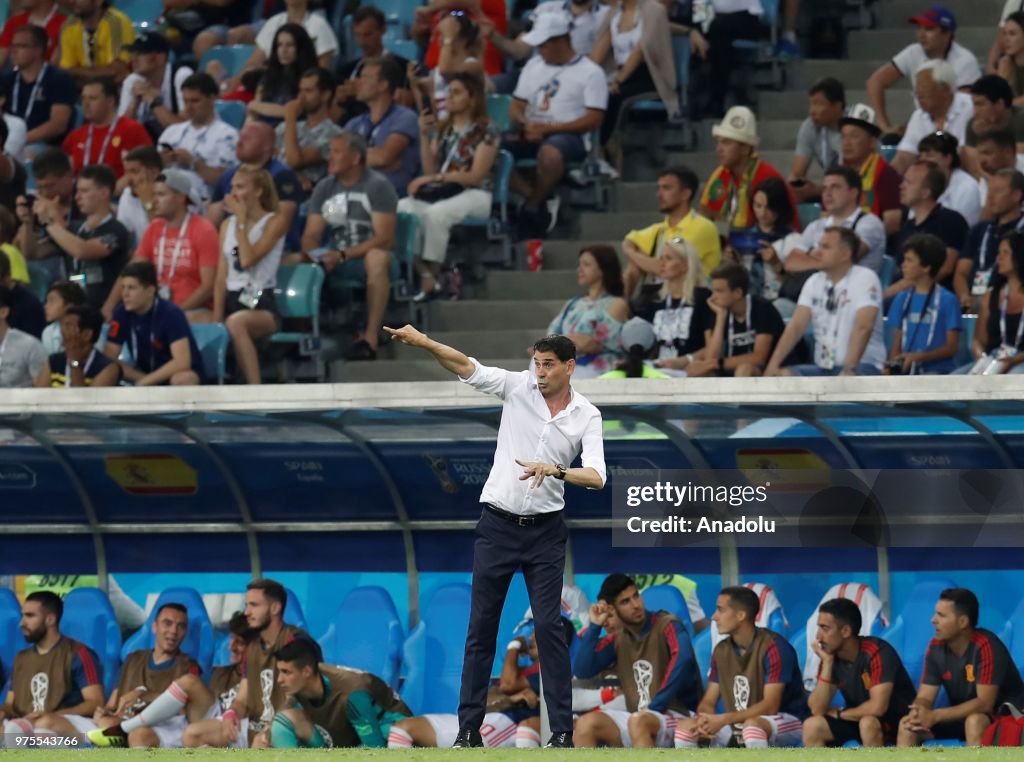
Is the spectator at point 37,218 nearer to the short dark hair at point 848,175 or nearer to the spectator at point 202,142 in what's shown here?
the spectator at point 202,142

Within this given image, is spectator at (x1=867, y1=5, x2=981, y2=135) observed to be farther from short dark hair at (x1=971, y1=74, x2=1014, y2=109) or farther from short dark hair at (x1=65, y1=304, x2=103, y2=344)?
short dark hair at (x1=65, y1=304, x2=103, y2=344)

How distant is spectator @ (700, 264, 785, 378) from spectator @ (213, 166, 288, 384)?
2836mm

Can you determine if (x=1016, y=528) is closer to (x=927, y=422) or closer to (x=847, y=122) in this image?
(x=927, y=422)

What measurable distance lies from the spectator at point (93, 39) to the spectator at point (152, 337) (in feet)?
14.4

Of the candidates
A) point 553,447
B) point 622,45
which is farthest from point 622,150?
point 553,447

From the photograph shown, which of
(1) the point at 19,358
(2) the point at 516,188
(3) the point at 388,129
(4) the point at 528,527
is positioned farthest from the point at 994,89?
(1) the point at 19,358

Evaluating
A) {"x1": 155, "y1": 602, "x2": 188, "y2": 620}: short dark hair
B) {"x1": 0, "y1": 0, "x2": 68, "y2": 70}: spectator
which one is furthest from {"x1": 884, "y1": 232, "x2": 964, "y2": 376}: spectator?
{"x1": 0, "y1": 0, "x2": 68, "y2": 70}: spectator

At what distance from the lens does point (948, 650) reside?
10.1m

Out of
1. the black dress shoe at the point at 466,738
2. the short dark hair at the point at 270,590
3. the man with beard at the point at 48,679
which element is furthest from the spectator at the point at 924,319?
the man with beard at the point at 48,679

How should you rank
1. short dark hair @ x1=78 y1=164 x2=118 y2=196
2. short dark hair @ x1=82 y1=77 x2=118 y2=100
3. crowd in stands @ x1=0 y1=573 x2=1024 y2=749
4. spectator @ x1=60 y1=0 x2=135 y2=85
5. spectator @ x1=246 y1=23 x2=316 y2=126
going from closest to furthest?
crowd in stands @ x1=0 y1=573 x2=1024 y2=749, short dark hair @ x1=78 y1=164 x2=118 y2=196, spectator @ x1=246 y1=23 x2=316 y2=126, short dark hair @ x1=82 y1=77 x2=118 y2=100, spectator @ x1=60 y1=0 x2=135 y2=85

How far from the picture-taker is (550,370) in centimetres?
789

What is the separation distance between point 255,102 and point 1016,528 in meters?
6.63

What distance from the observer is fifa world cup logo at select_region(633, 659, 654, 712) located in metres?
10.6

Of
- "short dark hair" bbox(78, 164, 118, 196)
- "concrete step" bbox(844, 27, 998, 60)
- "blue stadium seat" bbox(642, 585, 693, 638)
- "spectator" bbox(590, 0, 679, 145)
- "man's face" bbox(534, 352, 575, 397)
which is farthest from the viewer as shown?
"concrete step" bbox(844, 27, 998, 60)
